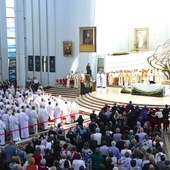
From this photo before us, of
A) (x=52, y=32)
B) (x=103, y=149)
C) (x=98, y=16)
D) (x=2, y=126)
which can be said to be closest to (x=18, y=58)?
(x=52, y=32)

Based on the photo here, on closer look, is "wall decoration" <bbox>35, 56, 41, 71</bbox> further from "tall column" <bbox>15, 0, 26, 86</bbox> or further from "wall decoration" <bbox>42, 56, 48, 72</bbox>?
"tall column" <bbox>15, 0, 26, 86</bbox>

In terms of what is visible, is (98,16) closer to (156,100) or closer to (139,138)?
(156,100)

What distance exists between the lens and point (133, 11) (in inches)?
1114

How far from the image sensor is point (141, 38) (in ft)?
91.2

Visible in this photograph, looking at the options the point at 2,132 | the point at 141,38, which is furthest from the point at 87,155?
the point at 141,38

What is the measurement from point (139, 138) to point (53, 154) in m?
2.87

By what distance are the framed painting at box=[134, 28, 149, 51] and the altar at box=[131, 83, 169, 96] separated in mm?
6881

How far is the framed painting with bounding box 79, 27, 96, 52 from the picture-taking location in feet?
82.0

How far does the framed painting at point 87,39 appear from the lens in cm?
2498

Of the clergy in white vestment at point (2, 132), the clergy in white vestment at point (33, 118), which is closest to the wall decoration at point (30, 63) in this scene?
the clergy in white vestment at point (33, 118)

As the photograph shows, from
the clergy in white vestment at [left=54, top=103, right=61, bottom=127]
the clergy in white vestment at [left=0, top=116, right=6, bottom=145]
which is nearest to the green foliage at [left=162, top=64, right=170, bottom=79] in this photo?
the clergy in white vestment at [left=54, top=103, right=61, bottom=127]

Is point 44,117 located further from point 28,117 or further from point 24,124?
point 24,124

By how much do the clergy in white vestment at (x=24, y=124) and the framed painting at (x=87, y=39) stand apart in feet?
39.5

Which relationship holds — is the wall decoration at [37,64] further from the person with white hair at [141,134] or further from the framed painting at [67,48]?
the person with white hair at [141,134]
